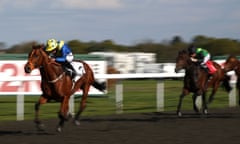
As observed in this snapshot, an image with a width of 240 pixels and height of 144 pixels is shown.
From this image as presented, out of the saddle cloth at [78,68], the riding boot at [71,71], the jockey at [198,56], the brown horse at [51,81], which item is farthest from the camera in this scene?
the jockey at [198,56]

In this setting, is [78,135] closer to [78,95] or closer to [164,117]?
[164,117]

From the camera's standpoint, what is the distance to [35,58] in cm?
1064

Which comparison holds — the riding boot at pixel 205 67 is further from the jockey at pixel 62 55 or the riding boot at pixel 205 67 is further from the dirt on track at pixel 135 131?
the jockey at pixel 62 55

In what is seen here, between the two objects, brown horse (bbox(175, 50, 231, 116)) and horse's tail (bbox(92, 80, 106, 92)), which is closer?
horse's tail (bbox(92, 80, 106, 92))

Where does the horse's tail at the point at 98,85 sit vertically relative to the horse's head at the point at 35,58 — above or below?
below

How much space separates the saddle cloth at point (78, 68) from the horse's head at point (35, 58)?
1.16 m

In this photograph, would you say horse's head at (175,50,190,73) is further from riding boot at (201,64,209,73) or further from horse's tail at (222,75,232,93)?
horse's tail at (222,75,232,93)

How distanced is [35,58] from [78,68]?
5.35ft

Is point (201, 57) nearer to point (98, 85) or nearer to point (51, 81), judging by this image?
point (98, 85)

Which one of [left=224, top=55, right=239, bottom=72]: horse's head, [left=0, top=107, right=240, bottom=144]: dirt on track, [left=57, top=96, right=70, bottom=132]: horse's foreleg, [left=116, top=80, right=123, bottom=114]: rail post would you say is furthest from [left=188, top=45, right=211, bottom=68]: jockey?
[left=57, top=96, right=70, bottom=132]: horse's foreleg

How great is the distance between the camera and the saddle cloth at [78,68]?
11953 mm

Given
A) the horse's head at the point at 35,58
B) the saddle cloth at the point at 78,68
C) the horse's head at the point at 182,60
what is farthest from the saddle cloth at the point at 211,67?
the horse's head at the point at 35,58

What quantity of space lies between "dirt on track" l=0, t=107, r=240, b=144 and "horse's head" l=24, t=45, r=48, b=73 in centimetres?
129

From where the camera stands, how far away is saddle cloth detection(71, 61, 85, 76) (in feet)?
39.2
